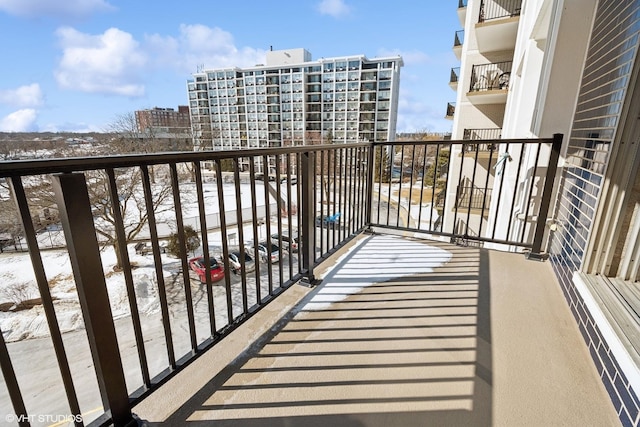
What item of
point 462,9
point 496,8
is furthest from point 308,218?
point 462,9

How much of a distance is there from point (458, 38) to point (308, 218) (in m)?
12.3

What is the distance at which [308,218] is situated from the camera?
1793 millimetres

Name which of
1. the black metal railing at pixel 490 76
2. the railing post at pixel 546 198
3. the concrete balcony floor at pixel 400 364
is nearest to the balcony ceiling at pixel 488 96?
the black metal railing at pixel 490 76

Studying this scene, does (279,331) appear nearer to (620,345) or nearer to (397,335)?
(397,335)

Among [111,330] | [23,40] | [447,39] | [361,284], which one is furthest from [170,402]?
[23,40]

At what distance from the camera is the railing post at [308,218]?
168 centimetres

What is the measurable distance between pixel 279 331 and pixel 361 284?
0.66 m

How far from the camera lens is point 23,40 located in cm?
2714

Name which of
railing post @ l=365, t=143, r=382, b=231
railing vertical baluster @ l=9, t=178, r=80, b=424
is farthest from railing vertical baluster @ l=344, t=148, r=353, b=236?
railing vertical baluster @ l=9, t=178, r=80, b=424

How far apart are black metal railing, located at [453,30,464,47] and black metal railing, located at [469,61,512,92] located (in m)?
1.65

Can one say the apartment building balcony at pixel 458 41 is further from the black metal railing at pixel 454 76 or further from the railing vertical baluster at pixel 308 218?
the railing vertical baluster at pixel 308 218

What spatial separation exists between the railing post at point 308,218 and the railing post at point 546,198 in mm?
1648

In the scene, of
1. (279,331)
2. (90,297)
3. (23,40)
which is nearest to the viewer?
(90,297)

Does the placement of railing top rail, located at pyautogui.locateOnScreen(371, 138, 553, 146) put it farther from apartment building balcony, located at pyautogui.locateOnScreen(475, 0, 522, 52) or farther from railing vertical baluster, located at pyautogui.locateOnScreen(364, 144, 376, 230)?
apartment building balcony, located at pyautogui.locateOnScreen(475, 0, 522, 52)
